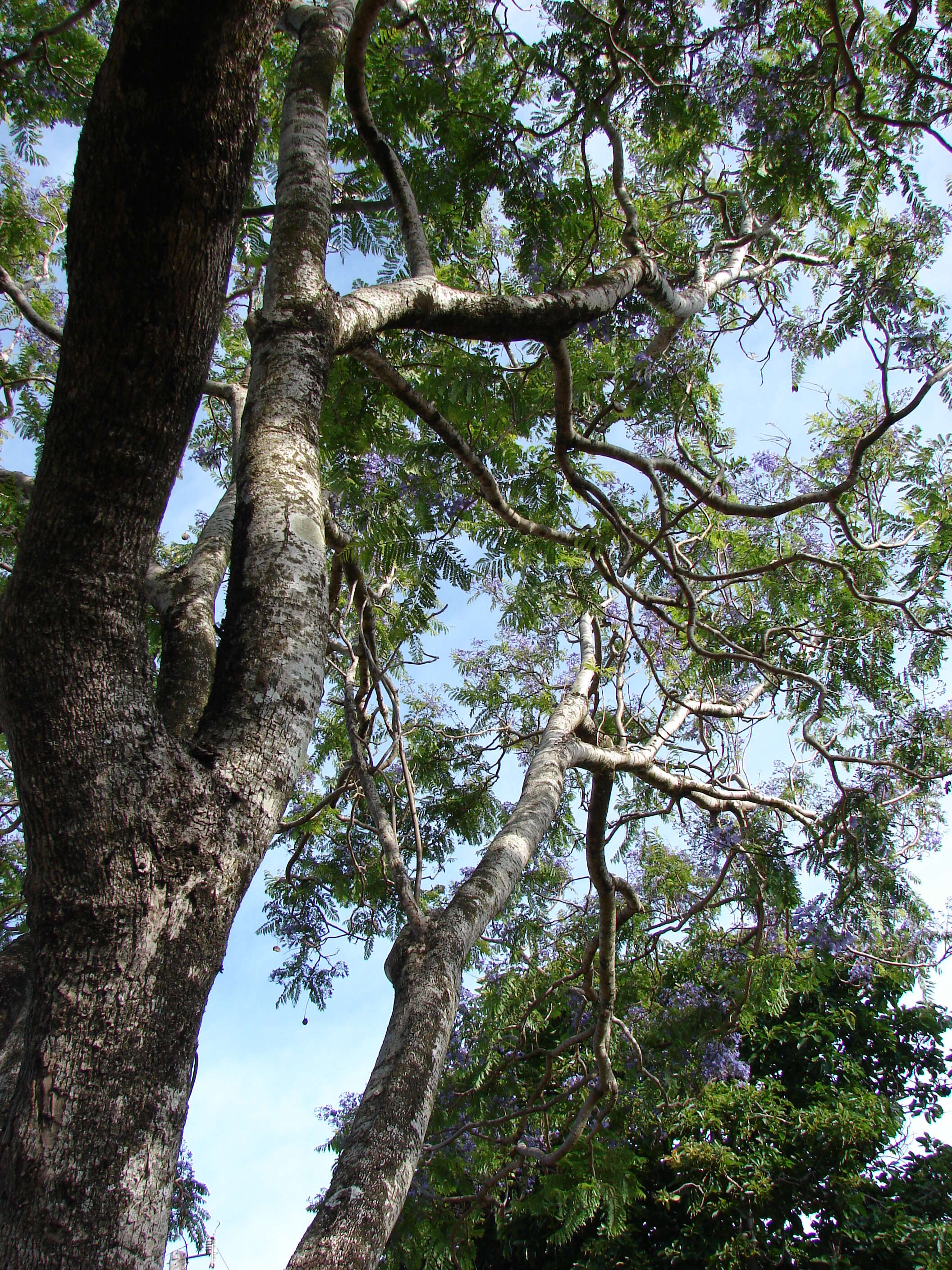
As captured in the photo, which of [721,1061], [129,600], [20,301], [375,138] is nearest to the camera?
[129,600]

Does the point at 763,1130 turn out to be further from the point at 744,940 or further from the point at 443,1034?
the point at 443,1034

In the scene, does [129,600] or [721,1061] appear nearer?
[129,600]

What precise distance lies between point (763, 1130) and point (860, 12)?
8898 mm

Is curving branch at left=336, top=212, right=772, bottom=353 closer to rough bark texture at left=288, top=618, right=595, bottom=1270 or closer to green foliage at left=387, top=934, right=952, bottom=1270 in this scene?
rough bark texture at left=288, top=618, right=595, bottom=1270

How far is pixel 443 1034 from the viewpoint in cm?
258

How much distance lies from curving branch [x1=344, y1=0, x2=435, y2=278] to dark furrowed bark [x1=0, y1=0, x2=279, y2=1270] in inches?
54.6

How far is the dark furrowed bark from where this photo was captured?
1.05 m

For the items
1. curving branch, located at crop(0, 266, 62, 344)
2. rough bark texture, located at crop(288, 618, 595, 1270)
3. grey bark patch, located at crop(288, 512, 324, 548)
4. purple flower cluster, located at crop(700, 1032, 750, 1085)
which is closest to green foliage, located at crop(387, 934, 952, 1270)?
purple flower cluster, located at crop(700, 1032, 750, 1085)

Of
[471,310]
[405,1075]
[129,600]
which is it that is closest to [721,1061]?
[405,1075]

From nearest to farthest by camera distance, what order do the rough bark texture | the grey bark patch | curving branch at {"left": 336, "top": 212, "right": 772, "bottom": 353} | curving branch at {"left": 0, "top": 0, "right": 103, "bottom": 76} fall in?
the grey bark patch
the rough bark texture
curving branch at {"left": 336, "top": 212, "right": 772, "bottom": 353}
curving branch at {"left": 0, "top": 0, "right": 103, "bottom": 76}

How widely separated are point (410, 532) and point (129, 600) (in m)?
3.09

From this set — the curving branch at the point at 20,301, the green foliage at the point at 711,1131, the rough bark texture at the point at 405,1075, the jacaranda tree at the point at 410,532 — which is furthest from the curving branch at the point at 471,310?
the green foliage at the point at 711,1131

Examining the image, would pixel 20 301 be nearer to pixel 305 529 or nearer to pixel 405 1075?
pixel 305 529

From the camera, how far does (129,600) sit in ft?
4.17
